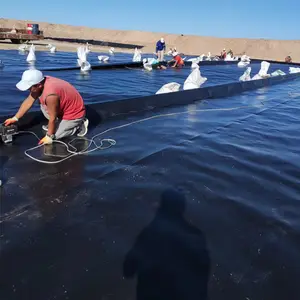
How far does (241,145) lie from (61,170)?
10.7 ft

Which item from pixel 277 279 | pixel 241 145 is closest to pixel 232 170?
pixel 241 145

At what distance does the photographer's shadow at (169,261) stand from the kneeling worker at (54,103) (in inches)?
89.8

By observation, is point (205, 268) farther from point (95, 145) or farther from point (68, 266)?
point (95, 145)

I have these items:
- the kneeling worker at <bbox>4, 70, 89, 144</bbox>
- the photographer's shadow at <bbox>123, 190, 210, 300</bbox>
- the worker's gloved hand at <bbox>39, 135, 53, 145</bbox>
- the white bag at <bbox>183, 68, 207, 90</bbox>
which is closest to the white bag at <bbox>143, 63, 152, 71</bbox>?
the white bag at <bbox>183, 68, 207, 90</bbox>

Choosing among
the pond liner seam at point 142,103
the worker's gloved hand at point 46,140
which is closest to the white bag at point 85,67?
the pond liner seam at point 142,103

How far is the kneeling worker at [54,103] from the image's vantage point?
12.8 feet

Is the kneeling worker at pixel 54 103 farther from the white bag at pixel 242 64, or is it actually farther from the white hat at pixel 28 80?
the white bag at pixel 242 64

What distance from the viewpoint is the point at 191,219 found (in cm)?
301

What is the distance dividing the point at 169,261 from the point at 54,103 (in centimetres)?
277

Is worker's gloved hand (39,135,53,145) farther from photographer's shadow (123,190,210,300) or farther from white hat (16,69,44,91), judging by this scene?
photographer's shadow (123,190,210,300)

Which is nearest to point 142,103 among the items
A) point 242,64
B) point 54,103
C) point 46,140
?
point 46,140

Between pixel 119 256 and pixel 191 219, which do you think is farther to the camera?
pixel 191 219

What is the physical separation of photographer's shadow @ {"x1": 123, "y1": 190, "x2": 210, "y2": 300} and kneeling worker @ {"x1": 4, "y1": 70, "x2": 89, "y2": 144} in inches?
89.8

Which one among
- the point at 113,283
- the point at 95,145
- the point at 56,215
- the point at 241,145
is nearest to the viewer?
the point at 113,283
